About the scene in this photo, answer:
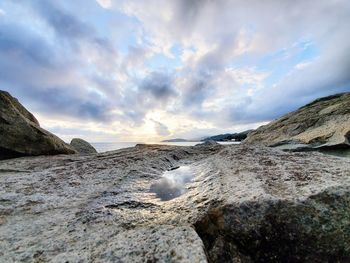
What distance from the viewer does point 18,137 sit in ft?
37.4

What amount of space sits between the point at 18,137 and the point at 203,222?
10967 mm

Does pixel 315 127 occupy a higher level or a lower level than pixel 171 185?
higher

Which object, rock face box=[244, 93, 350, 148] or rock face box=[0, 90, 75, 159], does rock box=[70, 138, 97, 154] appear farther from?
rock face box=[244, 93, 350, 148]

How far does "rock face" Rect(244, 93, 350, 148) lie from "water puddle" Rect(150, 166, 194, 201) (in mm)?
5620

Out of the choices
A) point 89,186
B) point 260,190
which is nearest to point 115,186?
point 89,186

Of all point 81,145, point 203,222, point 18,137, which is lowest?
point 203,222

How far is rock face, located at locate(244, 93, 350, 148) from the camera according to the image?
9719mm

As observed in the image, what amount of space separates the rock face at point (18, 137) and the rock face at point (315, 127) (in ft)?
36.9

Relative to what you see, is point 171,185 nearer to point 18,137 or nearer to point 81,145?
point 18,137

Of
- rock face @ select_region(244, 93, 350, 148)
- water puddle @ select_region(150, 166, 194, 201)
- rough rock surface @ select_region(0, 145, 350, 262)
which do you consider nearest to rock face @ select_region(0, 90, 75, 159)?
rough rock surface @ select_region(0, 145, 350, 262)

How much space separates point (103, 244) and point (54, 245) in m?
0.73

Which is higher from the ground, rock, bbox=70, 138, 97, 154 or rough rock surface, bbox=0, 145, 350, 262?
rock, bbox=70, 138, 97, 154

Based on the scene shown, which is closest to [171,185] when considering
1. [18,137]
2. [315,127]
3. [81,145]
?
[18,137]

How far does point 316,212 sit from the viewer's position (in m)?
3.44
